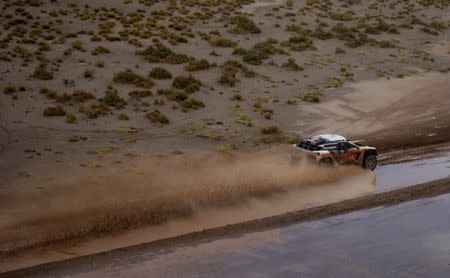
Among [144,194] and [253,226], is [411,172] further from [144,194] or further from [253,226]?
[144,194]

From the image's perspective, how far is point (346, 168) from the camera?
2627cm

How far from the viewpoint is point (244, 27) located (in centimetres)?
5500

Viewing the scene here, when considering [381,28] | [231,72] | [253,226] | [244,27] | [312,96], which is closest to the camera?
[253,226]

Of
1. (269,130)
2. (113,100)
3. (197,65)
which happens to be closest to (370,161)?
(269,130)

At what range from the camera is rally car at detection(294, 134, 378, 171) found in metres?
25.3

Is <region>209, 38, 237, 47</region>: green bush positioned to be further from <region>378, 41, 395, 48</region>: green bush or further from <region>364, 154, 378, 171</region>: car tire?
<region>364, 154, 378, 171</region>: car tire

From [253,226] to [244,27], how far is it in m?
36.0

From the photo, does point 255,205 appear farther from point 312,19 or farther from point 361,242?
point 312,19

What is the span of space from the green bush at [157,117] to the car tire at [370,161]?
10995mm

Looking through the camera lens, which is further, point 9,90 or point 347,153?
point 9,90

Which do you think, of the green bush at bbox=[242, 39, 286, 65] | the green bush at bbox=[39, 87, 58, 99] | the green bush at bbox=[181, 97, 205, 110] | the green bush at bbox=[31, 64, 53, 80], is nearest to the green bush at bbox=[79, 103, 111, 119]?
the green bush at bbox=[39, 87, 58, 99]

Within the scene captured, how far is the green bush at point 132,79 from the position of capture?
123 ft

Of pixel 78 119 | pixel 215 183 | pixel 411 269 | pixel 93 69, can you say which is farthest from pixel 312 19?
pixel 411 269

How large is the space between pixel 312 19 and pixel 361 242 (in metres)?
44.2
